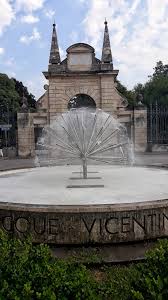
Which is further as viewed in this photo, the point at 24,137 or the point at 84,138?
the point at 24,137

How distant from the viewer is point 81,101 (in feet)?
98.9

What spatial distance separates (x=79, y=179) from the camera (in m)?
8.53

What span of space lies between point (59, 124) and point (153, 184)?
112 inches

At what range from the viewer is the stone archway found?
2655 centimetres

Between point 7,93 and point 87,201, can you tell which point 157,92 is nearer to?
point 7,93

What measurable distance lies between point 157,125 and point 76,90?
5.65 m

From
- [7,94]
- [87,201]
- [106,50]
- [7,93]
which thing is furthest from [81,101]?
[87,201]

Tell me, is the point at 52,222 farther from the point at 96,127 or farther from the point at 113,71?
the point at 113,71

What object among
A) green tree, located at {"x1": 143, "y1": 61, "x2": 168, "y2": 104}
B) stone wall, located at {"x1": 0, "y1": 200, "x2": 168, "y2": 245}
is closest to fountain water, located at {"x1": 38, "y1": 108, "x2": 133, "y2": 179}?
stone wall, located at {"x1": 0, "y1": 200, "x2": 168, "y2": 245}

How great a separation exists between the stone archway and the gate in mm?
Answer: 3811

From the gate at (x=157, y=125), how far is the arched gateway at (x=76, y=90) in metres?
1.04

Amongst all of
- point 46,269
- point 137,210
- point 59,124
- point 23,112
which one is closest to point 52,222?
point 137,210

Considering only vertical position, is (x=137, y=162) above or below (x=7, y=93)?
below

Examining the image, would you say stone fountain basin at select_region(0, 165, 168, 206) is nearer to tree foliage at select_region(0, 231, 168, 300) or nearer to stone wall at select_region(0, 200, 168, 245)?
stone wall at select_region(0, 200, 168, 245)
